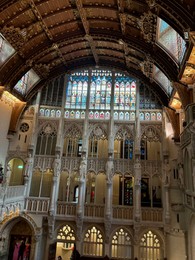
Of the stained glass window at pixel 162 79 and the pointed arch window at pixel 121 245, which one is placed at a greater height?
the stained glass window at pixel 162 79

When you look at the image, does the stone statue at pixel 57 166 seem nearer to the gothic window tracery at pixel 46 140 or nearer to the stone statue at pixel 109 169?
the gothic window tracery at pixel 46 140

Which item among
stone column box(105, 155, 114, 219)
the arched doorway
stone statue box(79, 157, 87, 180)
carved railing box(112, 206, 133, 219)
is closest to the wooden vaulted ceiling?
stone column box(105, 155, 114, 219)

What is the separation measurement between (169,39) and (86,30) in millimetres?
6181

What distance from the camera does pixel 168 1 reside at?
1007 centimetres

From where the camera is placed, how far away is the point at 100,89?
20.8 m

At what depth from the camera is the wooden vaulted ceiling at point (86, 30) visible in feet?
38.7

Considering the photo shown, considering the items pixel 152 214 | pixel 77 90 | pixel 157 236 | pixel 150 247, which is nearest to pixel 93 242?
pixel 150 247

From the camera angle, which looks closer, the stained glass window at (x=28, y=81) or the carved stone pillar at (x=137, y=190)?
the carved stone pillar at (x=137, y=190)

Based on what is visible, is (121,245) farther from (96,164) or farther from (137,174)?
(96,164)

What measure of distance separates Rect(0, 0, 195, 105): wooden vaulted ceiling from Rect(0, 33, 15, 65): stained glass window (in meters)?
0.36

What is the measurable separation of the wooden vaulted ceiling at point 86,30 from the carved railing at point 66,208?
11157 millimetres

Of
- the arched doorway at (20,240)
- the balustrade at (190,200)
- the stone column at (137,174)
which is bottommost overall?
the arched doorway at (20,240)

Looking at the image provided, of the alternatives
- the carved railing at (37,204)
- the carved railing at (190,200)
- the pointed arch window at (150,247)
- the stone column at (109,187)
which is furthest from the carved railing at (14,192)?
the carved railing at (190,200)

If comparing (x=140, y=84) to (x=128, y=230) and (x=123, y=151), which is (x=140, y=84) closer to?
(x=123, y=151)
